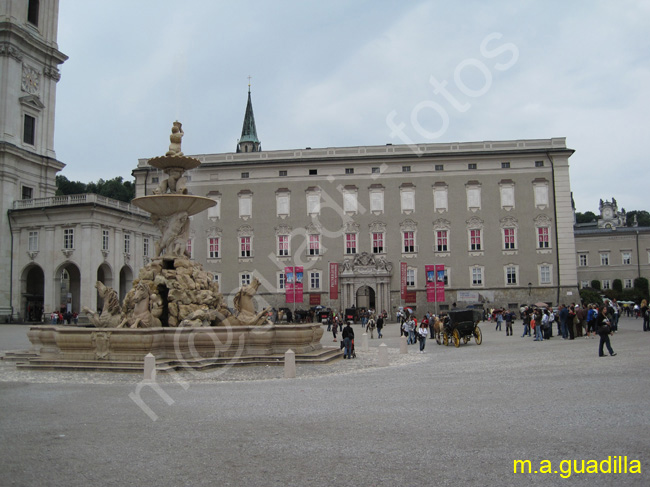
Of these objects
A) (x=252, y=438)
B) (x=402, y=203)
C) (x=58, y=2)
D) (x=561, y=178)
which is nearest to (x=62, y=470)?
(x=252, y=438)

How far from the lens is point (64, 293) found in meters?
70.5

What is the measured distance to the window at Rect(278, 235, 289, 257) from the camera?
2265 inches

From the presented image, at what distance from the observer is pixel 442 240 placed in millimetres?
56312

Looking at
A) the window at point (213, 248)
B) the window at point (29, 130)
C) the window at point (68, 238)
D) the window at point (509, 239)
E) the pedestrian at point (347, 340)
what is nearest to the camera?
the pedestrian at point (347, 340)

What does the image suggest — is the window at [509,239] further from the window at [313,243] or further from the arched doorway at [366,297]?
the window at [313,243]

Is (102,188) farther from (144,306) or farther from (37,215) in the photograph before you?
(144,306)

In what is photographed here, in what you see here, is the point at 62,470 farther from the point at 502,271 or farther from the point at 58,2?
the point at 58,2

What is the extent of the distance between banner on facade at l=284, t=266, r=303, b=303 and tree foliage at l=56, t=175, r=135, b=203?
55.1 meters

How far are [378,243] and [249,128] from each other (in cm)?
6228

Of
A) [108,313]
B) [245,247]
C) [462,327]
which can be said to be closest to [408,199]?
[245,247]

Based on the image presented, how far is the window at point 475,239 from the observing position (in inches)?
2197

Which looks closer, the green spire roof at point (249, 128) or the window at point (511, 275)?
the window at point (511, 275)

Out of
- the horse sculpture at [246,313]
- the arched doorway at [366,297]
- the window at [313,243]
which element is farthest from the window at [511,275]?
the horse sculpture at [246,313]

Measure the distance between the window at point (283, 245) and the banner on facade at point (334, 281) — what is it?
5.15 meters
